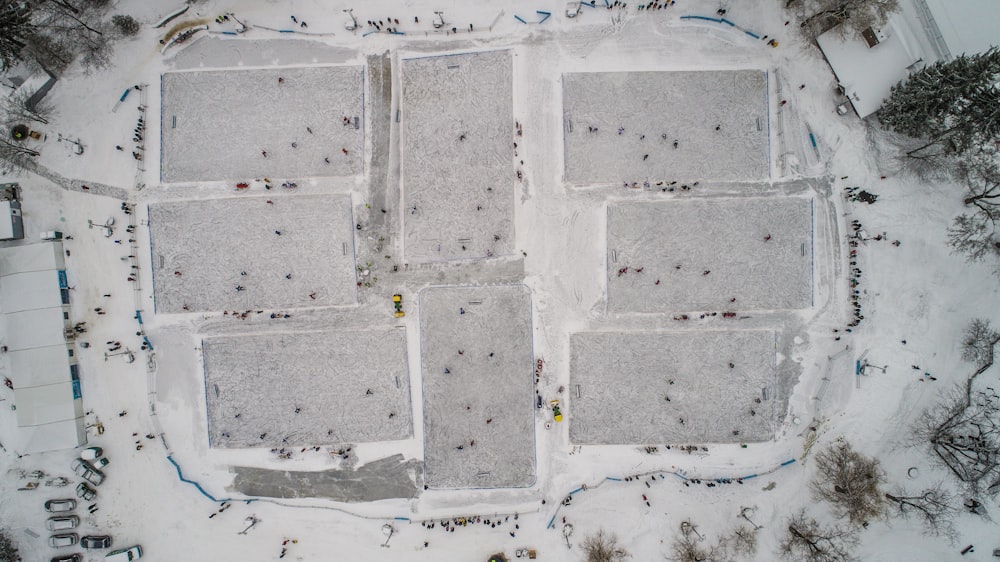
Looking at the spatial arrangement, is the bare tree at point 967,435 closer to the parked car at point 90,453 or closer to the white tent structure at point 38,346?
the parked car at point 90,453

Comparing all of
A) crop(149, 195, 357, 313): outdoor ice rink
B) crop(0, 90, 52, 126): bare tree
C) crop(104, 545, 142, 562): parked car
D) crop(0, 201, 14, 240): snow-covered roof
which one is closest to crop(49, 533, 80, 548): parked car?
crop(104, 545, 142, 562): parked car

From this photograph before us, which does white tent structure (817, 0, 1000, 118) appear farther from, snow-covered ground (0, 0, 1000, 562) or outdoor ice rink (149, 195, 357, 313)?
outdoor ice rink (149, 195, 357, 313)

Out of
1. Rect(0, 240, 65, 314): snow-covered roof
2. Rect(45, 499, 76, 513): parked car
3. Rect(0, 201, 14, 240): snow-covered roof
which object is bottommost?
Rect(45, 499, 76, 513): parked car

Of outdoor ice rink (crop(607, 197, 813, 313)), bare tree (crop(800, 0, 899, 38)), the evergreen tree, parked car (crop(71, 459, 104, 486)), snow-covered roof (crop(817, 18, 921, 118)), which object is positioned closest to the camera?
the evergreen tree

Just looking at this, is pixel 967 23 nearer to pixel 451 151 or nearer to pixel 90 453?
pixel 451 151

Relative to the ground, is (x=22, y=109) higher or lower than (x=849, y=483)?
higher

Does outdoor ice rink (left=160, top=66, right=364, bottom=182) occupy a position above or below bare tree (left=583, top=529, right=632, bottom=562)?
above

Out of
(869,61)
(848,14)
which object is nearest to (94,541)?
(869,61)
